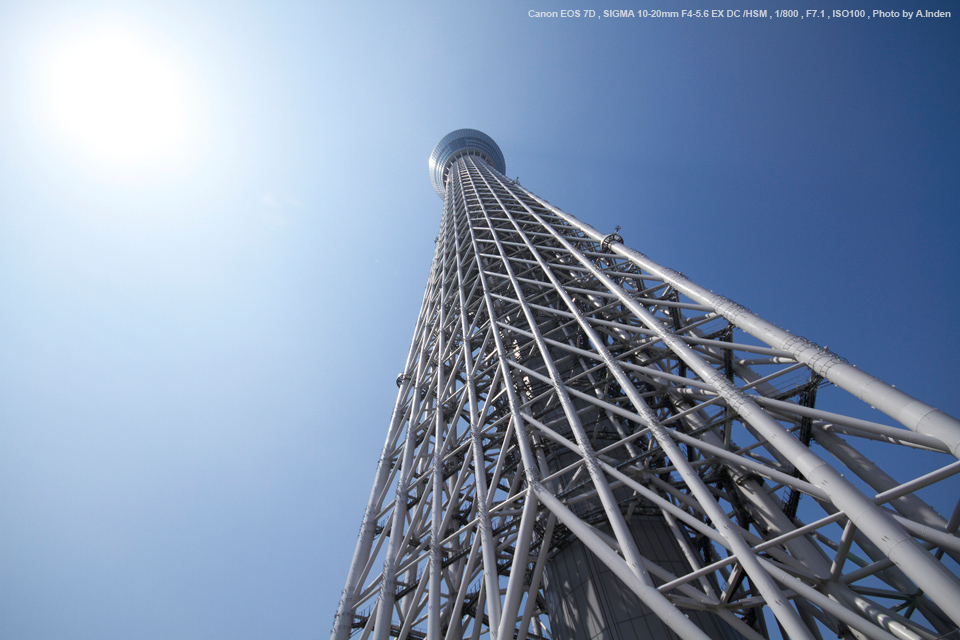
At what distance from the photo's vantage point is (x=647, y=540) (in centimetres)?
1322

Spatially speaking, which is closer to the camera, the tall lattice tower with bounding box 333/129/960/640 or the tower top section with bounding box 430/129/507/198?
the tall lattice tower with bounding box 333/129/960/640

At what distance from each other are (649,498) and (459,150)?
203ft

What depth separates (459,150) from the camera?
214 ft

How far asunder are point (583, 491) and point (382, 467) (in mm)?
8749

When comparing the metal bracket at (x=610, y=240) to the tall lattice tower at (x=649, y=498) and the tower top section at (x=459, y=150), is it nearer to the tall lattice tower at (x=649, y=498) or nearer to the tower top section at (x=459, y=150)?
the tall lattice tower at (x=649, y=498)

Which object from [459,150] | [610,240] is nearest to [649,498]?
[610,240]

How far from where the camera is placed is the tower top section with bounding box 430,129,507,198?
6550 cm

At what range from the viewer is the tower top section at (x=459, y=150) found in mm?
65500

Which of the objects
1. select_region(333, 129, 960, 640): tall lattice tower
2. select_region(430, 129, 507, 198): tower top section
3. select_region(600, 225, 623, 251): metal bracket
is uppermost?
select_region(430, 129, 507, 198): tower top section

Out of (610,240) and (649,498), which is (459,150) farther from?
(649,498)

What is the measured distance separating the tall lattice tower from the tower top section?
4648 centimetres

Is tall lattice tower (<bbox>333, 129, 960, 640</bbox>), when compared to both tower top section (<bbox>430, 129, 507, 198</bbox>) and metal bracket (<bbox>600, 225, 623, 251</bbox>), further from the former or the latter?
tower top section (<bbox>430, 129, 507, 198</bbox>)

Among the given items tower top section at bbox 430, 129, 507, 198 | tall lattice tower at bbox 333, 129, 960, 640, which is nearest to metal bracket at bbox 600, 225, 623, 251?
tall lattice tower at bbox 333, 129, 960, 640

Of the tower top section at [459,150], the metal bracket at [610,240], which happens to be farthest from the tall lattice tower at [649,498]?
the tower top section at [459,150]
